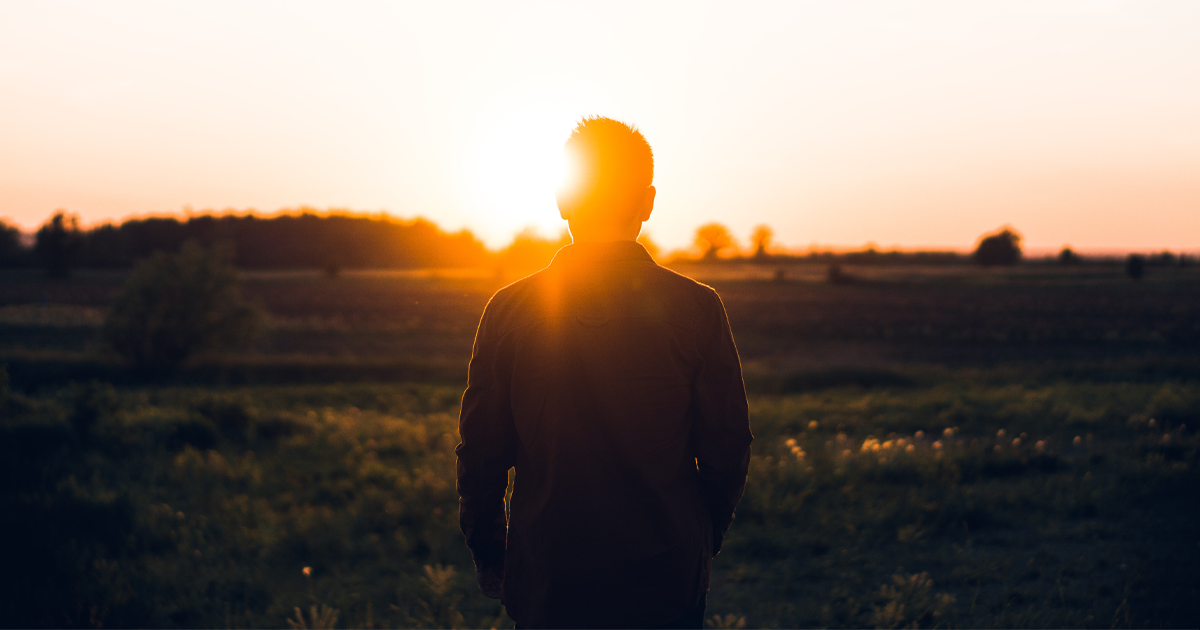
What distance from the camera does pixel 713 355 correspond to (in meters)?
1.71

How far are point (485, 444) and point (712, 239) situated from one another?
361 ft

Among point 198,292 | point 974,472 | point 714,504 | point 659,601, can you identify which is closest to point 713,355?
point 714,504

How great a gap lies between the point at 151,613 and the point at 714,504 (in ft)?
13.4

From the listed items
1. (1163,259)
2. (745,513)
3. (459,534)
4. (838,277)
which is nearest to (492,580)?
(459,534)

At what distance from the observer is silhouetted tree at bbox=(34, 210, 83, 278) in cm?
2729

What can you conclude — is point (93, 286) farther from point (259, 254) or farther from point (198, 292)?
Answer: point (259, 254)

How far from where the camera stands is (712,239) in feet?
358

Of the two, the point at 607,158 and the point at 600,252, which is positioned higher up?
the point at 607,158

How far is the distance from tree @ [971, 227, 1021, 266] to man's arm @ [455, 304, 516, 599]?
111110mm

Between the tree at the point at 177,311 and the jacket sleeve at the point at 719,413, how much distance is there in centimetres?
2448

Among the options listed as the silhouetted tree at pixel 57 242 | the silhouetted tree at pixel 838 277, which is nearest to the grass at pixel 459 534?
the silhouetted tree at pixel 57 242

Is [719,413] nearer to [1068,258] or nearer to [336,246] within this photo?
[336,246]

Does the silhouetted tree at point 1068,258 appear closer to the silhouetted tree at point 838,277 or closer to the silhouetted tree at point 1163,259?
the silhouetted tree at point 1163,259

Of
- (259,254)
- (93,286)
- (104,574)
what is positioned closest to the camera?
(104,574)
